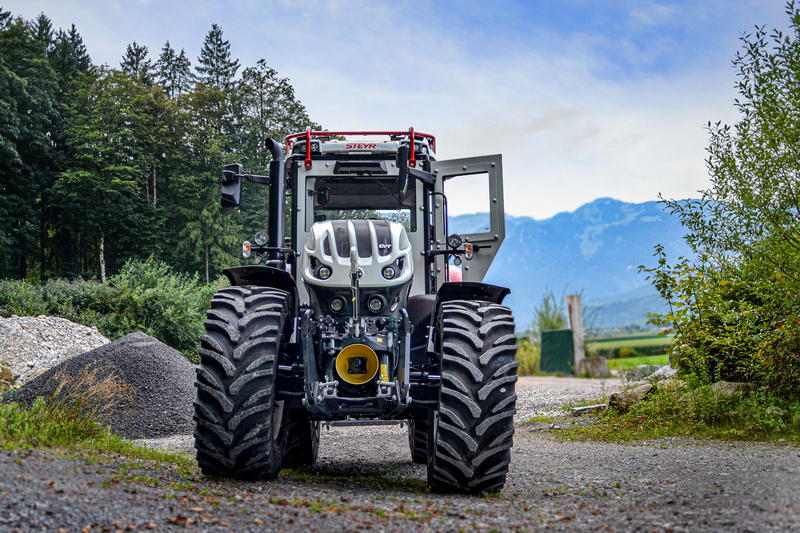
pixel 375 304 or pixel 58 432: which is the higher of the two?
pixel 375 304

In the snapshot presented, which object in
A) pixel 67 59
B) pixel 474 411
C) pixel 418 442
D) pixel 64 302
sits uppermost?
pixel 67 59

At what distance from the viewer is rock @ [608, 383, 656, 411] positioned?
31.3ft

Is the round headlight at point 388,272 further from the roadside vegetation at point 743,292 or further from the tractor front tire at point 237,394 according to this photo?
the roadside vegetation at point 743,292

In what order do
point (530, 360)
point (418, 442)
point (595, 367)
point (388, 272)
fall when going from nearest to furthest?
point (388, 272), point (418, 442), point (595, 367), point (530, 360)

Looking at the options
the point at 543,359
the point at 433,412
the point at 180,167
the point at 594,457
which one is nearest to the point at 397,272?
the point at 433,412

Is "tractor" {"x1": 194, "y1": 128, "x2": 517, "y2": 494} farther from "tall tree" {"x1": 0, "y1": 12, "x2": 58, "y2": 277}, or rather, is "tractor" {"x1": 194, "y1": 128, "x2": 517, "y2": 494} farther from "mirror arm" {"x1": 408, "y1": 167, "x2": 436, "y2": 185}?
"tall tree" {"x1": 0, "y1": 12, "x2": 58, "y2": 277}

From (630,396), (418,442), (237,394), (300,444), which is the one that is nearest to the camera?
(237,394)

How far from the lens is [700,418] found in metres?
8.09

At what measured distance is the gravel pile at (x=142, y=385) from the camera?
9.52 meters

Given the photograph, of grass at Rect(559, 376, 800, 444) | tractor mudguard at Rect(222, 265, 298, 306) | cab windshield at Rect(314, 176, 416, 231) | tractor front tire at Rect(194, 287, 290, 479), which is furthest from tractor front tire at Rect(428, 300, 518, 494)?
grass at Rect(559, 376, 800, 444)

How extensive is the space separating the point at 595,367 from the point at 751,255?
475 inches

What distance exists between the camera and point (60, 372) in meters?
10.2

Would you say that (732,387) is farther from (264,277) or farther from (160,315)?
(160,315)

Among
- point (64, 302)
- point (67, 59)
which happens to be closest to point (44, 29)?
point (67, 59)
